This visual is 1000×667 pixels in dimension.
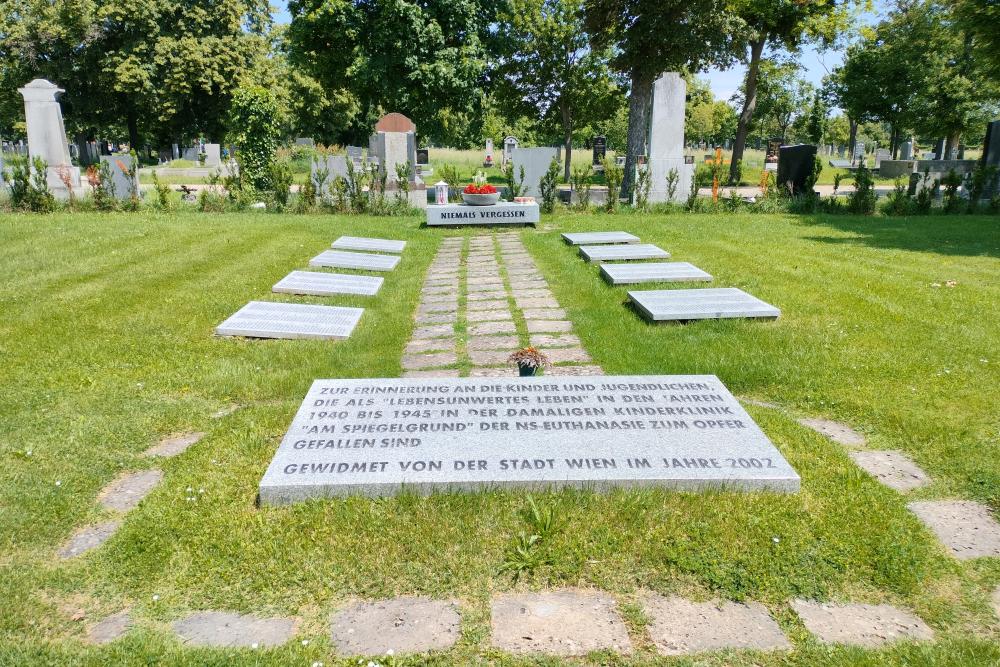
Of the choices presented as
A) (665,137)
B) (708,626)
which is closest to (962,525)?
(708,626)

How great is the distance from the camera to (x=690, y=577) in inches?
Answer: 110

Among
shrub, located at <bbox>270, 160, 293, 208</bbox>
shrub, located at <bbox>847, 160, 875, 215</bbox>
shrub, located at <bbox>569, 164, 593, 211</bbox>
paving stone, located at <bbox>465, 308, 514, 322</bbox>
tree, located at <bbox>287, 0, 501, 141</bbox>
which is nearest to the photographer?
paving stone, located at <bbox>465, 308, 514, 322</bbox>

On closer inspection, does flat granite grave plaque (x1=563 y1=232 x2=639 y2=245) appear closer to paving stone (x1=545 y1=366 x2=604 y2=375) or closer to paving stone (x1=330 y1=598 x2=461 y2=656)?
paving stone (x1=545 y1=366 x2=604 y2=375)

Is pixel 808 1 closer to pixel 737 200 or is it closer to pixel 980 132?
pixel 737 200

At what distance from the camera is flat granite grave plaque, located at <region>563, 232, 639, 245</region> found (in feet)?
36.0

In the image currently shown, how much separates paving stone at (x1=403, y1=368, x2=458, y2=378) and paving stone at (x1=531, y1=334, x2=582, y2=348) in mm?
991

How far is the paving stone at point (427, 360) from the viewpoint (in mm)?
5512

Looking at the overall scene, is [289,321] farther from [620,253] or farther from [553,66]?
[553,66]

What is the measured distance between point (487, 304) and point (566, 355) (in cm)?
199

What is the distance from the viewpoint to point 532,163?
17109 mm

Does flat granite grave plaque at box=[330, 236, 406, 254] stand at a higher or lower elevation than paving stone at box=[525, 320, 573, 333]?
higher

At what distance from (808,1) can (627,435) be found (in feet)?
81.7

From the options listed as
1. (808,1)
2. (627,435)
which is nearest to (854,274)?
(627,435)

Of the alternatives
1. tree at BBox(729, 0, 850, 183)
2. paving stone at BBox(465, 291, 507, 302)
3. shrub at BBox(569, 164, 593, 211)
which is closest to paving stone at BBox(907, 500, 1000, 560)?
paving stone at BBox(465, 291, 507, 302)
